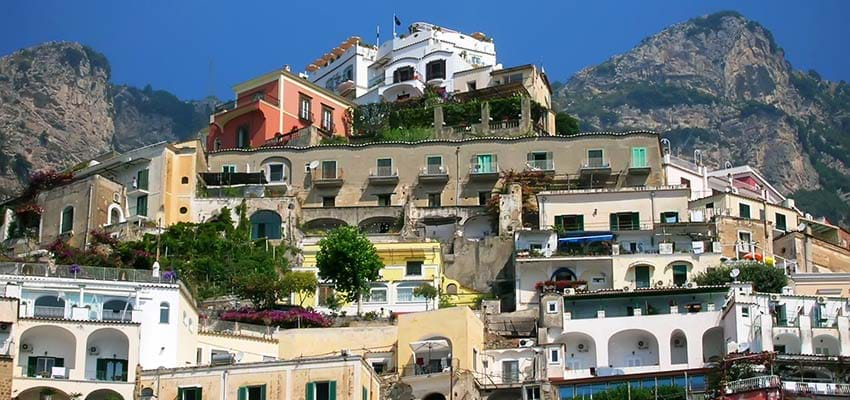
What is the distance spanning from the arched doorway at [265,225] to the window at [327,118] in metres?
15.5

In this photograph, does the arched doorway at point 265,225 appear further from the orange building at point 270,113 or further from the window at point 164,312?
the window at point 164,312

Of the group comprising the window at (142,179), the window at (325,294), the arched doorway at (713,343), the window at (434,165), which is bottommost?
the arched doorway at (713,343)

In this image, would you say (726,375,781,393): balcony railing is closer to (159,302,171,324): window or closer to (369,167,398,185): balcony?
(159,302,171,324): window

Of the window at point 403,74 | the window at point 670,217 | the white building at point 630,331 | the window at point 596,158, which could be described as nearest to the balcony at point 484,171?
the window at point 596,158

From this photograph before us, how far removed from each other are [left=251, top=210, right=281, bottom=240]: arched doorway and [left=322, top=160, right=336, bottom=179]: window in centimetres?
621

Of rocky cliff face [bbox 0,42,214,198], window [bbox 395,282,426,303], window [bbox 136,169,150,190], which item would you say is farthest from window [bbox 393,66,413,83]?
window [bbox 395,282,426,303]

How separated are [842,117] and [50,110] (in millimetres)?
86293

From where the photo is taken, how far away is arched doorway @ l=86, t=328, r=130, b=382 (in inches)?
2286

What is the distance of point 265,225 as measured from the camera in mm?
80625

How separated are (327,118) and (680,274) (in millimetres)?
31350

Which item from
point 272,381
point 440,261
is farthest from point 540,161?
point 272,381

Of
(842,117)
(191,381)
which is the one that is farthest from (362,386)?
(842,117)

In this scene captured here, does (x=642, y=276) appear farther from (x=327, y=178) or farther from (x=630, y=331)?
(x=327, y=178)

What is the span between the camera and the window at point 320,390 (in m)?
55.4
